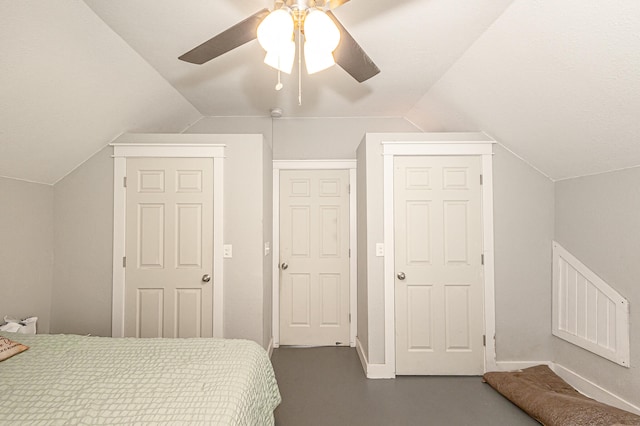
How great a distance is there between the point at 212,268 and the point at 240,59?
178 cm

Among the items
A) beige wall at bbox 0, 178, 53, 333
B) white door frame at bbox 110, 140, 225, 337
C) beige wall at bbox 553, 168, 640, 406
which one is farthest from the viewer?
white door frame at bbox 110, 140, 225, 337

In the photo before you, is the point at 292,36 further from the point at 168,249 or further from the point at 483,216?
the point at 483,216

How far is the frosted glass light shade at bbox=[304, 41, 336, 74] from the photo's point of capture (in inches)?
52.6

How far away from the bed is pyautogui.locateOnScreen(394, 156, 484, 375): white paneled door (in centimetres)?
155

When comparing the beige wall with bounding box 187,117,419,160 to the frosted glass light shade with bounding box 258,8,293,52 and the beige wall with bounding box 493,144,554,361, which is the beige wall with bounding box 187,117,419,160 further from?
the frosted glass light shade with bounding box 258,8,293,52

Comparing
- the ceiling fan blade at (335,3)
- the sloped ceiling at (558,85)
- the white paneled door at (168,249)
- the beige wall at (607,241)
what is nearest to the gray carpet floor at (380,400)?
the beige wall at (607,241)

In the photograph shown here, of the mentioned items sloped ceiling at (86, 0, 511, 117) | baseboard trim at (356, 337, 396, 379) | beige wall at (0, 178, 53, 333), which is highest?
sloped ceiling at (86, 0, 511, 117)

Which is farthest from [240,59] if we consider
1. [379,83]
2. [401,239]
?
[401,239]

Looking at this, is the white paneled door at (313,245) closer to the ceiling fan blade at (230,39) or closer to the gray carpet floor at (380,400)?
the gray carpet floor at (380,400)

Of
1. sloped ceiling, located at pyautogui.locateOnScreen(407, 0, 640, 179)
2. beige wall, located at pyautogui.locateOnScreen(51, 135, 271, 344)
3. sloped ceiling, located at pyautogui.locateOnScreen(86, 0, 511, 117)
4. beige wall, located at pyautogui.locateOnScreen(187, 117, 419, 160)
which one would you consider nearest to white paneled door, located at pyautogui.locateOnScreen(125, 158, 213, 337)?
beige wall, located at pyautogui.locateOnScreen(51, 135, 271, 344)

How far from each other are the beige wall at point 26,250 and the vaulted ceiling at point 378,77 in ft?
0.56

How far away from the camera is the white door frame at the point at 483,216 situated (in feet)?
9.28

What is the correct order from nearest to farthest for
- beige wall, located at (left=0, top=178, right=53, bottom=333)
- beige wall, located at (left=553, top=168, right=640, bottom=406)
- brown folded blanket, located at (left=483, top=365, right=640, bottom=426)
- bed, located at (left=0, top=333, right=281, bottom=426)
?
bed, located at (left=0, top=333, right=281, bottom=426), brown folded blanket, located at (left=483, top=365, right=640, bottom=426), beige wall, located at (left=553, top=168, right=640, bottom=406), beige wall, located at (left=0, top=178, right=53, bottom=333)

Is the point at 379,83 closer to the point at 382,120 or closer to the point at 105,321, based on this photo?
the point at 382,120
